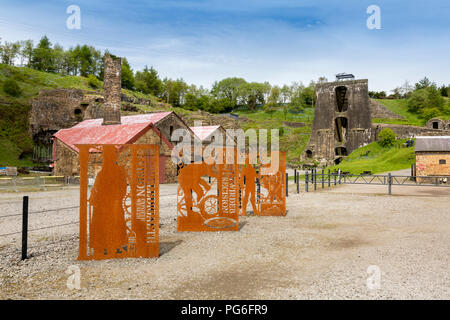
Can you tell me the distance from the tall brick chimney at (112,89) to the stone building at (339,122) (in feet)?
115

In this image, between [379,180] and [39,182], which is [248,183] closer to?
[379,180]

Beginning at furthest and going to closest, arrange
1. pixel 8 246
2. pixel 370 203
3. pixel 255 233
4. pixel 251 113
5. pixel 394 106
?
1. pixel 251 113
2. pixel 394 106
3. pixel 370 203
4. pixel 255 233
5. pixel 8 246

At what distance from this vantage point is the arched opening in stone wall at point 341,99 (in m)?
54.0

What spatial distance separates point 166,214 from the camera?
40.7ft

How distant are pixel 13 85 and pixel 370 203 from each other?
59587mm

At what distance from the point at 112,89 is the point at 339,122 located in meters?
40.8

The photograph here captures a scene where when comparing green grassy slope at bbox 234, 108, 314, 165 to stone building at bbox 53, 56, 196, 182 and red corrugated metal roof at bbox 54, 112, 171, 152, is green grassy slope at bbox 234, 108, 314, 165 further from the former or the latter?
red corrugated metal roof at bbox 54, 112, 171, 152

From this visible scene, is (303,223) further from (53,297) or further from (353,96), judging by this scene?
(353,96)

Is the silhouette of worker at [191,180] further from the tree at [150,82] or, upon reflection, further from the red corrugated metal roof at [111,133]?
Result: the tree at [150,82]

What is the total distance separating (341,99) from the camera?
182 feet

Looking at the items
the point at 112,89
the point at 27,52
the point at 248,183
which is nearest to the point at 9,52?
the point at 27,52
